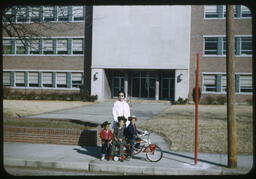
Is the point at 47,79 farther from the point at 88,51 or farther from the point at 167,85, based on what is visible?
the point at 167,85

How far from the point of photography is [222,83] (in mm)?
27922

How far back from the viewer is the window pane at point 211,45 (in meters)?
28.1

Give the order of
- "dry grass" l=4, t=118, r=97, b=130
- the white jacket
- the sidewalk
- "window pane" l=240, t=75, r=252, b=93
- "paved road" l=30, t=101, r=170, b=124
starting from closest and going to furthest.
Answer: the sidewalk < the white jacket < "dry grass" l=4, t=118, r=97, b=130 < "paved road" l=30, t=101, r=170, b=124 < "window pane" l=240, t=75, r=252, b=93

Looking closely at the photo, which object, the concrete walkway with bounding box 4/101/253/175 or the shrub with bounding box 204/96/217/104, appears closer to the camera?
the concrete walkway with bounding box 4/101/253/175

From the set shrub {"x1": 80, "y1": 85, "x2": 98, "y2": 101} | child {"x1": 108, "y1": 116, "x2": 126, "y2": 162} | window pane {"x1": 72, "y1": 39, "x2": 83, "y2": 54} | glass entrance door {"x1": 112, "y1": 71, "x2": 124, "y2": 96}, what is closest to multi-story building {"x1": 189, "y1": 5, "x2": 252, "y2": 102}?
glass entrance door {"x1": 112, "y1": 71, "x2": 124, "y2": 96}

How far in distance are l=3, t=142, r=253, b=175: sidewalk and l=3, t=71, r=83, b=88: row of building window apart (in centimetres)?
2158

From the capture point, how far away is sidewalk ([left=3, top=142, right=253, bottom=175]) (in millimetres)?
7074

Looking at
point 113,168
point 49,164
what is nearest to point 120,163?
point 113,168

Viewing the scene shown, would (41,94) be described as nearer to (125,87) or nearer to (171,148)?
(125,87)

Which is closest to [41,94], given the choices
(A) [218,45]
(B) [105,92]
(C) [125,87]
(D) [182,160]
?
(B) [105,92]

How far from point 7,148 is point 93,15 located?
858 inches

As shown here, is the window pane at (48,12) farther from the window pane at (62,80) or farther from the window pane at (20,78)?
the window pane at (20,78)

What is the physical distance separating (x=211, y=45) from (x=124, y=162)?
896 inches

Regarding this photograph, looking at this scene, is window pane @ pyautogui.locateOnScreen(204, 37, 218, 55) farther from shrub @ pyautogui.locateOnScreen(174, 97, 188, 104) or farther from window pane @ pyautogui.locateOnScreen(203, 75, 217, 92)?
shrub @ pyautogui.locateOnScreen(174, 97, 188, 104)
